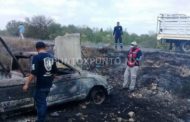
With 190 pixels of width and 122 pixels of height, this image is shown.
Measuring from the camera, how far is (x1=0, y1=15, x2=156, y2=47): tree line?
102 feet

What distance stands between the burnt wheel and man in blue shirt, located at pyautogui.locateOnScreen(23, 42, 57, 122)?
2.27 m

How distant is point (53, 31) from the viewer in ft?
107

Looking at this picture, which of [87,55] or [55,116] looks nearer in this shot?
[55,116]

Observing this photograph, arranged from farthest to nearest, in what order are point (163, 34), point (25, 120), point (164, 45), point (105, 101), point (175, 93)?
point (164, 45), point (163, 34), point (175, 93), point (105, 101), point (25, 120)

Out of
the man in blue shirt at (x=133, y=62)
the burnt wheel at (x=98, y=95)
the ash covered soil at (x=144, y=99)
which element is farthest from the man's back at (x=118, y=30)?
the burnt wheel at (x=98, y=95)

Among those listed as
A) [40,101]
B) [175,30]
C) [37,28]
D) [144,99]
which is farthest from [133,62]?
[37,28]

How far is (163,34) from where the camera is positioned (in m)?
23.8

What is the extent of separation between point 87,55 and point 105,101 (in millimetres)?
8623

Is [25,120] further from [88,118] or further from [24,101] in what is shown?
[88,118]

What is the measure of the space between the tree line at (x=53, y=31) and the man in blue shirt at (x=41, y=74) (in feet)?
75.1

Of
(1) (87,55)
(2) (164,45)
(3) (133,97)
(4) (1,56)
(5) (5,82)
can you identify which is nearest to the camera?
(5) (5,82)

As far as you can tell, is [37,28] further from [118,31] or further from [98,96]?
[98,96]

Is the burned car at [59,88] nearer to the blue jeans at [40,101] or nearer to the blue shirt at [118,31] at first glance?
the blue jeans at [40,101]

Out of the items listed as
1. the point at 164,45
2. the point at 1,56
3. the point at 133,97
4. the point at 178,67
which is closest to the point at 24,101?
the point at 133,97
